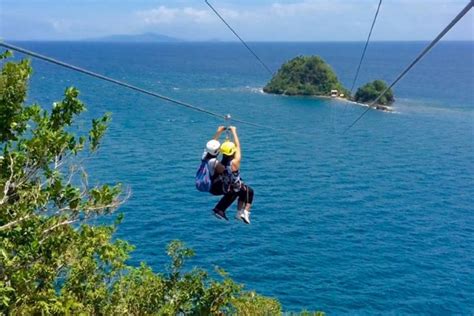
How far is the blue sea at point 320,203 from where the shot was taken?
93.8 feet

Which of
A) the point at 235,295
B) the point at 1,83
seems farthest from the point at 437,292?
the point at 1,83

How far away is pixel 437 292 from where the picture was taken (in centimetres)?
2791

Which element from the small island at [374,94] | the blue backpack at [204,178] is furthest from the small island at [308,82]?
the blue backpack at [204,178]

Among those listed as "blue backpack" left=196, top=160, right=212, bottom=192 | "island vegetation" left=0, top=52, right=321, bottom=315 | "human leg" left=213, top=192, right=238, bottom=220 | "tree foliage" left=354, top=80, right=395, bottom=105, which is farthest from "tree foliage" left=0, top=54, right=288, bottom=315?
"tree foliage" left=354, top=80, right=395, bottom=105

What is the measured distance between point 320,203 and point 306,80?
2327 inches

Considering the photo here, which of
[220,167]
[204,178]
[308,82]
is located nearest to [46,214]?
[204,178]

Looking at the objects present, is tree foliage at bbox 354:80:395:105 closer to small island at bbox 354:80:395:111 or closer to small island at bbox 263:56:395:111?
small island at bbox 354:80:395:111

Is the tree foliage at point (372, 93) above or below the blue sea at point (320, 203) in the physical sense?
above

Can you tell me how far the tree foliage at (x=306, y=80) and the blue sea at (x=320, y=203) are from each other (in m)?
19.1

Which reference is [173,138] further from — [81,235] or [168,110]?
[81,235]

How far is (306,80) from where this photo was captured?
9525 cm

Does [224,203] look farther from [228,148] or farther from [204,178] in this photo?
[228,148]

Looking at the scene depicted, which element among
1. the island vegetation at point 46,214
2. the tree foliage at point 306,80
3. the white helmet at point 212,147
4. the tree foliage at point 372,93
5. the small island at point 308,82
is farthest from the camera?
the tree foliage at point 306,80

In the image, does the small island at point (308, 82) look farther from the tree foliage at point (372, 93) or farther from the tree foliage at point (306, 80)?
the tree foliage at point (372, 93)
